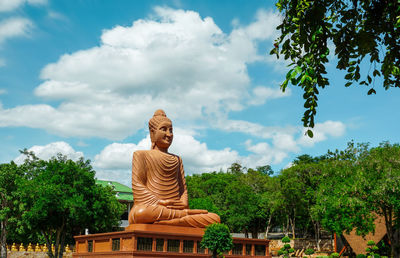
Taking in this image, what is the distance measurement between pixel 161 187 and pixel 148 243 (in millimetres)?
2899

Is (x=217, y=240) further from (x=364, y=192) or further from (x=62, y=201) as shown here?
(x=62, y=201)

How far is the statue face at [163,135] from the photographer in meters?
18.2

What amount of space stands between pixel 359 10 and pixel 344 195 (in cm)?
1782

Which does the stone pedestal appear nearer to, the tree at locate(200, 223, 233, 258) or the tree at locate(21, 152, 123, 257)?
the tree at locate(200, 223, 233, 258)

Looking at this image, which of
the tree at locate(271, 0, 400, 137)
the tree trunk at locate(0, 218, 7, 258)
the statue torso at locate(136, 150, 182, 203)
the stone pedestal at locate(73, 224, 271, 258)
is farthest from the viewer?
the tree trunk at locate(0, 218, 7, 258)

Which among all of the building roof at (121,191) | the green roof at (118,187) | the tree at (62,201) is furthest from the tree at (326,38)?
the green roof at (118,187)

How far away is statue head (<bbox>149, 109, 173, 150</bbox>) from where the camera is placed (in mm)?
18266

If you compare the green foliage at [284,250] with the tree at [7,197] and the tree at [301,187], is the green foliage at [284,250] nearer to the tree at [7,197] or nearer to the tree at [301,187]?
the tree at [301,187]

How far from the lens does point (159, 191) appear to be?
57.9 feet

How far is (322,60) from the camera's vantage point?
556 centimetres

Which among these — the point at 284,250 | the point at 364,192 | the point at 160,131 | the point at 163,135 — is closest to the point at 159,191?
the point at 163,135

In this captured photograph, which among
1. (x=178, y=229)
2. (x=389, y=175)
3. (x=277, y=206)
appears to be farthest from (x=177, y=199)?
(x=277, y=206)

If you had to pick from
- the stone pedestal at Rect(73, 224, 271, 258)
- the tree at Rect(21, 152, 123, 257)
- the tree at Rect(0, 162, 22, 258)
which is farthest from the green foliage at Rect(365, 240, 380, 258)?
the tree at Rect(0, 162, 22, 258)

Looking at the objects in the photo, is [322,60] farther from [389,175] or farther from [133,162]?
[389,175]
